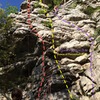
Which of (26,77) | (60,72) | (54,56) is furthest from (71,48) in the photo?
(26,77)

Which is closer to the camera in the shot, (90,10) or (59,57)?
(59,57)

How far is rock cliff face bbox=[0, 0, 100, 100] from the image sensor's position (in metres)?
13.3

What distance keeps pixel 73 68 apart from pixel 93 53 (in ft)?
5.23

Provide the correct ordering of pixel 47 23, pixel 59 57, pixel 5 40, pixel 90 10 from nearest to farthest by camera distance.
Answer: pixel 59 57 < pixel 5 40 < pixel 47 23 < pixel 90 10

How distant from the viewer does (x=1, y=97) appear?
573 inches

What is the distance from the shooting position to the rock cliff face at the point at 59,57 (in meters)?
13.3

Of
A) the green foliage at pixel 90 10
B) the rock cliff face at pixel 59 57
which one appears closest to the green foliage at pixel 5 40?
the rock cliff face at pixel 59 57

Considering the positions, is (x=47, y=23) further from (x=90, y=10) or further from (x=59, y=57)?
(x=59, y=57)

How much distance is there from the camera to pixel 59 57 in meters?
15.6

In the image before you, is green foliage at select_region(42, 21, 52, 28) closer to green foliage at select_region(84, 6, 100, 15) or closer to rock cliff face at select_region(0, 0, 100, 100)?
rock cliff face at select_region(0, 0, 100, 100)

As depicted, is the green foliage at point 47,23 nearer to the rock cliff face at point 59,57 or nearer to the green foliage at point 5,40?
the rock cliff face at point 59,57

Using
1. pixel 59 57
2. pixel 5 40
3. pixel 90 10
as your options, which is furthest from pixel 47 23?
pixel 59 57

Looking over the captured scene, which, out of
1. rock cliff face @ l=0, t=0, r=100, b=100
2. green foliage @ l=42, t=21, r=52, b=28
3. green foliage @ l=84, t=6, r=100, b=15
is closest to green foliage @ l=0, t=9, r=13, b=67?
rock cliff face @ l=0, t=0, r=100, b=100

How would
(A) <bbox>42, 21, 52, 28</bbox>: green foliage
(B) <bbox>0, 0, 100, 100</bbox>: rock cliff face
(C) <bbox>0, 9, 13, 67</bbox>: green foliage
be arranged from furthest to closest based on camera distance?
(A) <bbox>42, 21, 52, 28</bbox>: green foliage → (C) <bbox>0, 9, 13, 67</bbox>: green foliage → (B) <bbox>0, 0, 100, 100</bbox>: rock cliff face
